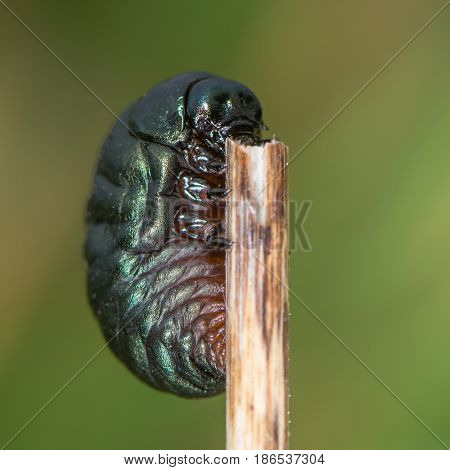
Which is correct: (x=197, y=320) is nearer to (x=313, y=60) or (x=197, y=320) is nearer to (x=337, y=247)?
(x=337, y=247)

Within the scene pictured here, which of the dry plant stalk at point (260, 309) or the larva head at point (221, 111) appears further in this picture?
the larva head at point (221, 111)

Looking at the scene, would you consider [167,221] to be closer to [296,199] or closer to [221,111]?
[221,111]

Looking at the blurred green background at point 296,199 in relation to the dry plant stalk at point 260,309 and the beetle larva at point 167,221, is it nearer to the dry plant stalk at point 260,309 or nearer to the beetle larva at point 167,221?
the beetle larva at point 167,221

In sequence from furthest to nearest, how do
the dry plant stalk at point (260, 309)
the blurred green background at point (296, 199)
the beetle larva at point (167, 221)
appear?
the blurred green background at point (296, 199), the beetle larva at point (167, 221), the dry plant stalk at point (260, 309)

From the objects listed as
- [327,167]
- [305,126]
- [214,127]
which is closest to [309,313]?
[327,167]

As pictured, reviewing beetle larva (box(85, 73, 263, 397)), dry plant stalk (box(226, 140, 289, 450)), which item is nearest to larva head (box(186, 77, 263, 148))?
beetle larva (box(85, 73, 263, 397))

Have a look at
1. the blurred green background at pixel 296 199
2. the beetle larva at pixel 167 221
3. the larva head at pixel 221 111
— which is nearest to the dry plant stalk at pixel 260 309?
the beetle larva at pixel 167 221

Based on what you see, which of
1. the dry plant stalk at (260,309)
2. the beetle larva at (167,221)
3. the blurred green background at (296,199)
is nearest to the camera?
the dry plant stalk at (260,309)
